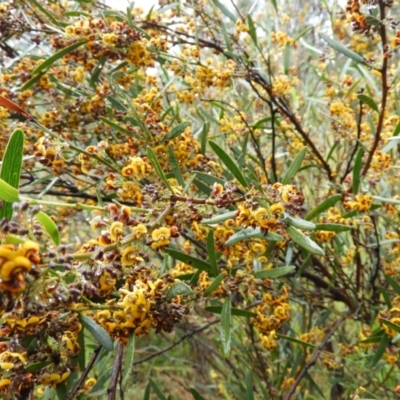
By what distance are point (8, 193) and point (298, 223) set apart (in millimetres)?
498

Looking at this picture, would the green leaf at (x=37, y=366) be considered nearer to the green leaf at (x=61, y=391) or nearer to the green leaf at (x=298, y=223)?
the green leaf at (x=61, y=391)

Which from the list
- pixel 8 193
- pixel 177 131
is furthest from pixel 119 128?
pixel 8 193

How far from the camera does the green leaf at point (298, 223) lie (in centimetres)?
84

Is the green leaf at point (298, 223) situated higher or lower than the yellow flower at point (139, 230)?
higher

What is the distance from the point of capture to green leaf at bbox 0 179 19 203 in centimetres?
60

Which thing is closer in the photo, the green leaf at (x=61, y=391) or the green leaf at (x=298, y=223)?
the green leaf at (x=298, y=223)

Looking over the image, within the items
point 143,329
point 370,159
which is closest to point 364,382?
point 370,159

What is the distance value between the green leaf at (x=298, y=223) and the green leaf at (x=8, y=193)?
469 mm

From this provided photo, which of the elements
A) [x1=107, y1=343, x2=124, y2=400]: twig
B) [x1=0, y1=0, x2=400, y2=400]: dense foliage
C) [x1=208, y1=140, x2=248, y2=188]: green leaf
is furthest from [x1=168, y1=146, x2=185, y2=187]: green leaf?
[x1=107, y1=343, x2=124, y2=400]: twig

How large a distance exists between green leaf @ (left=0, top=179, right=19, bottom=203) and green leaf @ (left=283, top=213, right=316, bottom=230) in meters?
0.47

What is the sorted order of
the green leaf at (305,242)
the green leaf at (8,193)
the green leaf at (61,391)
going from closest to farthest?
the green leaf at (8,193), the green leaf at (305,242), the green leaf at (61,391)

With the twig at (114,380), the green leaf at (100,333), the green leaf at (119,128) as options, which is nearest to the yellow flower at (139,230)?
the green leaf at (100,333)

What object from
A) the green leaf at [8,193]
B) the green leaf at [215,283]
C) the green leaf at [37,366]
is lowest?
the green leaf at [37,366]

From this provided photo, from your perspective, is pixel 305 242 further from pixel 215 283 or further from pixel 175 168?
pixel 175 168
